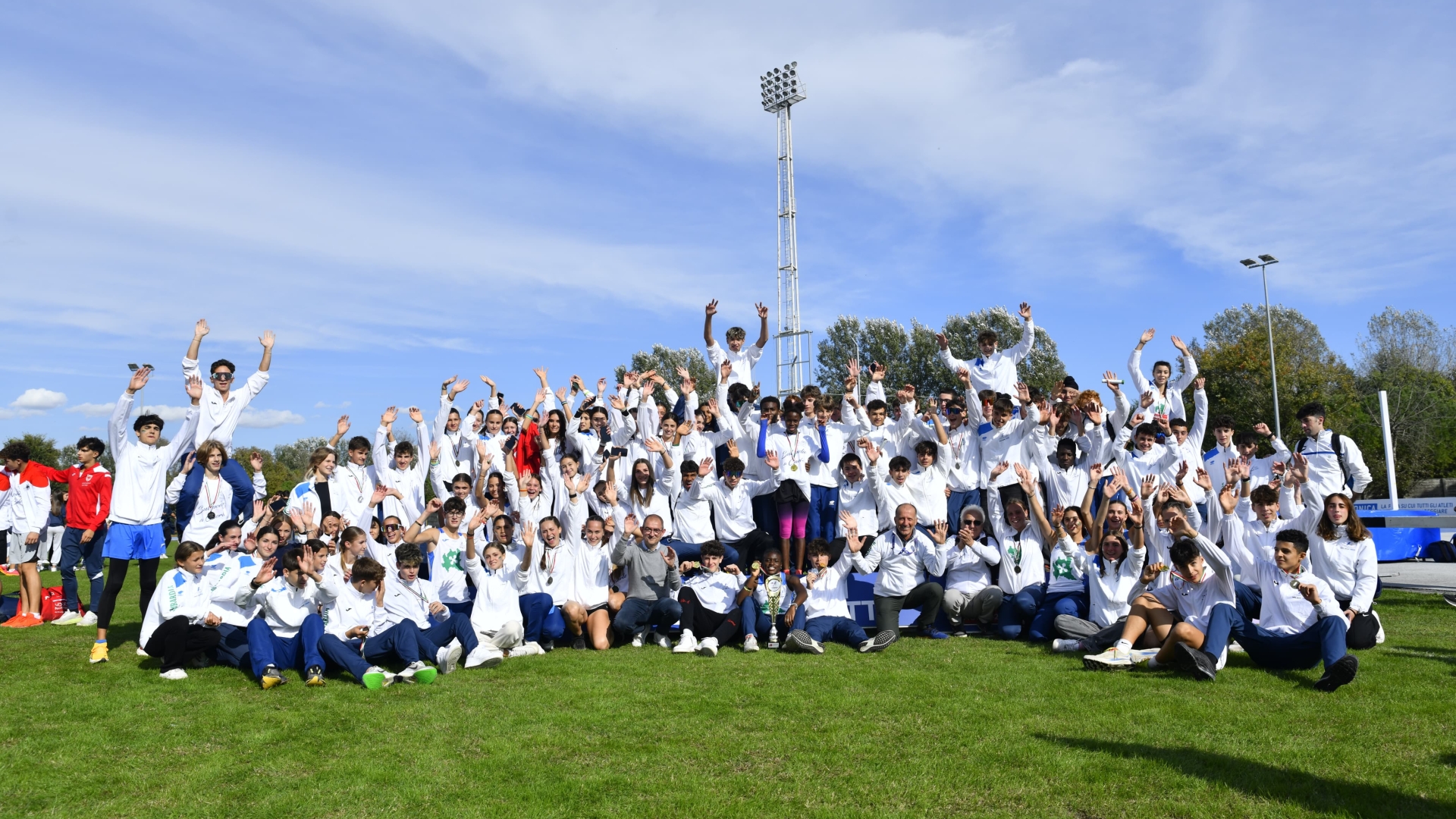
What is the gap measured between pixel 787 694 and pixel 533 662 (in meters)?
2.72

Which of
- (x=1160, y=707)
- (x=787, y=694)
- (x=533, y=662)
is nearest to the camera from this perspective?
(x=1160, y=707)

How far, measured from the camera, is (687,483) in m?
10.9

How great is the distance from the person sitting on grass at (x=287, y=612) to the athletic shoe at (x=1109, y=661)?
20.9 ft

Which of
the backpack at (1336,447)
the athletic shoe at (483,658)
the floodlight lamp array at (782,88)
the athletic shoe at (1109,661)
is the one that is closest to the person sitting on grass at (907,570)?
the athletic shoe at (1109,661)

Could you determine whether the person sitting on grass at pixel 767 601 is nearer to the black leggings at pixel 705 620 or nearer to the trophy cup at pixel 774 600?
the trophy cup at pixel 774 600

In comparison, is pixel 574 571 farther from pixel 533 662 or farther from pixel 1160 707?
pixel 1160 707

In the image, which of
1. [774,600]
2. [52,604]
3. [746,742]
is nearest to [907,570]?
[774,600]

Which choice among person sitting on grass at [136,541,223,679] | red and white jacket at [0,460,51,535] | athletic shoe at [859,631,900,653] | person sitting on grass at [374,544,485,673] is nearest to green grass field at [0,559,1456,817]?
person sitting on grass at [136,541,223,679]

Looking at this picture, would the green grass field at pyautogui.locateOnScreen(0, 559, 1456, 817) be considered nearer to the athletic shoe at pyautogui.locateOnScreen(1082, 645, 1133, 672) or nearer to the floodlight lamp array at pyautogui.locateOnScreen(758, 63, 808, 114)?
the athletic shoe at pyautogui.locateOnScreen(1082, 645, 1133, 672)

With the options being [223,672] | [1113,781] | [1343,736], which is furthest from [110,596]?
[1343,736]

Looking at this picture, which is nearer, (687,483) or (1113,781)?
(1113,781)

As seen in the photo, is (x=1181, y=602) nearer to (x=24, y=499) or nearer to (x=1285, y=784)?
(x=1285, y=784)

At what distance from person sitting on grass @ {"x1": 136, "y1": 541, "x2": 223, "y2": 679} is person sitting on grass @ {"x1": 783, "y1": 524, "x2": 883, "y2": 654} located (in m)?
5.27

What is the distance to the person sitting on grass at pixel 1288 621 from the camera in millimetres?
7121
